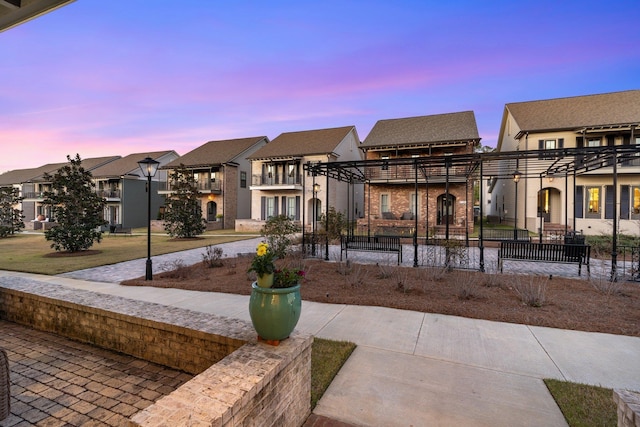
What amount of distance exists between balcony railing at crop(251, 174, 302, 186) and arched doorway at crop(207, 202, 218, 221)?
5.46 metres

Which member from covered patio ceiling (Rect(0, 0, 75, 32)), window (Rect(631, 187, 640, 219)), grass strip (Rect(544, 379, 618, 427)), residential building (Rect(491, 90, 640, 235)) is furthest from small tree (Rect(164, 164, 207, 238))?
window (Rect(631, 187, 640, 219))

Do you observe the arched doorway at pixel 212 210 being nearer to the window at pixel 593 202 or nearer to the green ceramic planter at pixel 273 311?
the green ceramic planter at pixel 273 311

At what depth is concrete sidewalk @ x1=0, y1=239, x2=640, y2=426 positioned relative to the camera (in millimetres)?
2904

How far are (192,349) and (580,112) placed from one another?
2880cm

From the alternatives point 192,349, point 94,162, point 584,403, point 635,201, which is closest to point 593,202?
point 635,201

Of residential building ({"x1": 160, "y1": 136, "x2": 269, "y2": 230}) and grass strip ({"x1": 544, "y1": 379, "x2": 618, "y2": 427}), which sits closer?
grass strip ({"x1": 544, "y1": 379, "x2": 618, "y2": 427})

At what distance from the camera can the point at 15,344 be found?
449 centimetres

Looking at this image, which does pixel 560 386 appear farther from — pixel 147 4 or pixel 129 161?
pixel 129 161

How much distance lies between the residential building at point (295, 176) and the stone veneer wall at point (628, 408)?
23.9 metres

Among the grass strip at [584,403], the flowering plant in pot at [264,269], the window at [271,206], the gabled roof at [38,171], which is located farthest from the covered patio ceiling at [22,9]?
the gabled roof at [38,171]

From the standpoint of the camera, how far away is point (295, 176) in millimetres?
27172

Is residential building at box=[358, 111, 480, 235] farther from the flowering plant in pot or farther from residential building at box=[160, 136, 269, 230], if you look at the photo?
the flowering plant in pot

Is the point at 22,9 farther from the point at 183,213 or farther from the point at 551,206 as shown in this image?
the point at 551,206

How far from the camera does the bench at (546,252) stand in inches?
338
